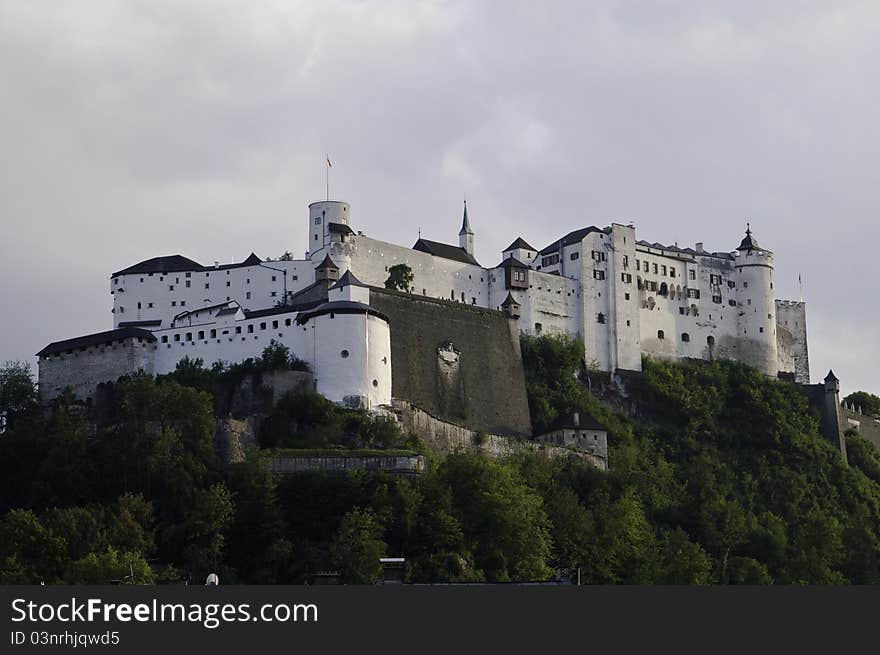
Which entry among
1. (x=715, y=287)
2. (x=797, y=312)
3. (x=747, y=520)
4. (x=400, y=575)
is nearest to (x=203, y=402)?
(x=400, y=575)

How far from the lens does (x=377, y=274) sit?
257ft

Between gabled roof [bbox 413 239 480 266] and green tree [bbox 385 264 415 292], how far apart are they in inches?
118

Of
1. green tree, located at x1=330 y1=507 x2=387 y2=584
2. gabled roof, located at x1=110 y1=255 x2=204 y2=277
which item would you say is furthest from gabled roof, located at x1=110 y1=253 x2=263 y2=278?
green tree, located at x1=330 y1=507 x2=387 y2=584

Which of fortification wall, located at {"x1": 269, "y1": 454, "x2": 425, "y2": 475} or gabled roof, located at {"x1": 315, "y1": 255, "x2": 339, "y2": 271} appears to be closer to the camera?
fortification wall, located at {"x1": 269, "y1": 454, "x2": 425, "y2": 475}

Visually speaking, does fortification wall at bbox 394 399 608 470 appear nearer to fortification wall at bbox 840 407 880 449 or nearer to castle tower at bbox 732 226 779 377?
castle tower at bbox 732 226 779 377

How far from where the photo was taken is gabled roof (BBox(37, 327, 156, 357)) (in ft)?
231

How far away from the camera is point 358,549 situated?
5469cm

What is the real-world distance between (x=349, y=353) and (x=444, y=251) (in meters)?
16.6

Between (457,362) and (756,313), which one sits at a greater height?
(756,313)

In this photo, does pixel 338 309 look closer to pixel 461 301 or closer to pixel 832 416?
pixel 461 301

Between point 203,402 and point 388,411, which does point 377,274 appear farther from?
point 203,402

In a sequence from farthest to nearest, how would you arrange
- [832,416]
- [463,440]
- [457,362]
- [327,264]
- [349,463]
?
[832,416]
[457,362]
[327,264]
[463,440]
[349,463]

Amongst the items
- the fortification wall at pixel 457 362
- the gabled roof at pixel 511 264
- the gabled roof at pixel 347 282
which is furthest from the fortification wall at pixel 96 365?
the gabled roof at pixel 511 264

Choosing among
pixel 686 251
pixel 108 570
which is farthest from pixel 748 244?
pixel 108 570
